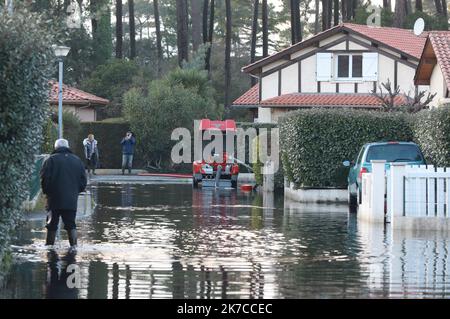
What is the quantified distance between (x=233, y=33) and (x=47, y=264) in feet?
258

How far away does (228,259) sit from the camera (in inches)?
643

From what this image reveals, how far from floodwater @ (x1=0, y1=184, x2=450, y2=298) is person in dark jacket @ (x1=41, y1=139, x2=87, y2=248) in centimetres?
46

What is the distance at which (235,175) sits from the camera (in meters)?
39.4

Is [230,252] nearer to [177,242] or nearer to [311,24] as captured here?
[177,242]

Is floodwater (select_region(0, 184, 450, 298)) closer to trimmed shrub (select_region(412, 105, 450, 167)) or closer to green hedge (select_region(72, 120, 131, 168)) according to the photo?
trimmed shrub (select_region(412, 105, 450, 167))

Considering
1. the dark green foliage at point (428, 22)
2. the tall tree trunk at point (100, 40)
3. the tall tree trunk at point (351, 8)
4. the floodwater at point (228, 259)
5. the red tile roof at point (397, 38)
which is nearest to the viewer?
the floodwater at point (228, 259)

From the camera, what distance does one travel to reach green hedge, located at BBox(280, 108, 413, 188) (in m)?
30.9

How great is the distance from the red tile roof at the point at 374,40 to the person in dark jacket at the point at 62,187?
31.6 metres

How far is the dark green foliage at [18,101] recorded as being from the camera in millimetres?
12641

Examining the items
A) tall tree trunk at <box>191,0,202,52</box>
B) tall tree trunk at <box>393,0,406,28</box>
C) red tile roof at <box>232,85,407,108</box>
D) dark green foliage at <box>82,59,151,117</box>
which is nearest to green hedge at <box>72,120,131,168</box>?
red tile roof at <box>232,85,407,108</box>

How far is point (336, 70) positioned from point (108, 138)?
11480mm

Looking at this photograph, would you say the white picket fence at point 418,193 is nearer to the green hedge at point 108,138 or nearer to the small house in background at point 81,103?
the green hedge at point 108,138

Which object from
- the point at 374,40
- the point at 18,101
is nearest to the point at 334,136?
the point at 374,40

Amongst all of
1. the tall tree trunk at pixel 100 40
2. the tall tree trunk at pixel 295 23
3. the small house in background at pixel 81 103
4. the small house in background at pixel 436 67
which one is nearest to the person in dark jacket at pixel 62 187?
the small house in background at pixel 436 67
